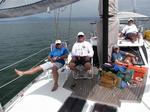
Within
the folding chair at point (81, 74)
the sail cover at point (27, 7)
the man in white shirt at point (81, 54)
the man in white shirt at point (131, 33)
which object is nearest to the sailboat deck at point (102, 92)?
the folding chair at point (81, 74)

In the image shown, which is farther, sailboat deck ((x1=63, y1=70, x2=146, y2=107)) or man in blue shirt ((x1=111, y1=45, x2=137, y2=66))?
man in blue shirt ((x1=111, y1=45, x2=137, y2=66))

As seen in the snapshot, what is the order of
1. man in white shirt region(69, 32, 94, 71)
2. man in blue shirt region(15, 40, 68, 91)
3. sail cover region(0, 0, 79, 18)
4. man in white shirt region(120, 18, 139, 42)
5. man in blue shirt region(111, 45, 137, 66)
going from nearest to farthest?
1. sail cover region(0, 0, 79, 18)
2. man in blue shirt region(15, 40, 68, 91)
3. man in white shirt region(69, 32, 94, 71)
4. man in blue shirt region(111, 45, 137, 66)
5. man in white shirt region(120, 18, 139, 42)

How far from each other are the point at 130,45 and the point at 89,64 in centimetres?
267

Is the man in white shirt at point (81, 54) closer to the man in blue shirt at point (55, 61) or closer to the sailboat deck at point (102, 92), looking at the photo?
the man in blue shirt at point (55, 61)

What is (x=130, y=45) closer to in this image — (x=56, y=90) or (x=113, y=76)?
(x=113, y=76)

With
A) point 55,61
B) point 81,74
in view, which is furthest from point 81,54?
point 55,61

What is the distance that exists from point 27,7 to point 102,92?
2763mm

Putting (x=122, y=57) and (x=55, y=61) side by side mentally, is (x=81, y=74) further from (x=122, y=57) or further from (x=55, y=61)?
(x=122, y=57)

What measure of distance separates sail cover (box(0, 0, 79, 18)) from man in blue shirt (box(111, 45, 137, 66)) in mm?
3236

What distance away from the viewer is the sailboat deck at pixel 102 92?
649cm

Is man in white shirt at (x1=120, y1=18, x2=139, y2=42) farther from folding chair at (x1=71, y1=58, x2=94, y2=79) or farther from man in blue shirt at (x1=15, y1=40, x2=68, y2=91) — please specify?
man in blue shirt at (x1=15, y1=40, x2=68, y2=91)

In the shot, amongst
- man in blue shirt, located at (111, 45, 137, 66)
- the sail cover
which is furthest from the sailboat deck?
the sail cover

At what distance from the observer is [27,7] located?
215 inches

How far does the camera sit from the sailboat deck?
21.3ft
